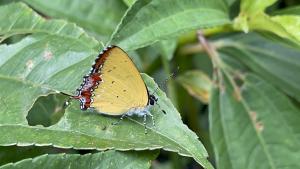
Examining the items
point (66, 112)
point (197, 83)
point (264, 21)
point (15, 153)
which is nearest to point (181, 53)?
point (197, 83)

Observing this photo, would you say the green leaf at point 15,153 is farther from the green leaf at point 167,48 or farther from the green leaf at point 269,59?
the green leaf at point 269,59

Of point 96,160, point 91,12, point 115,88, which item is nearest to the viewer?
point 96,160

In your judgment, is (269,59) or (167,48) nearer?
(167,48)

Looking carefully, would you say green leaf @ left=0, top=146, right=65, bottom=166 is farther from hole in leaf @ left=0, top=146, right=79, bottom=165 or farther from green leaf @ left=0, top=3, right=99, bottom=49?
green leaf @ left=0, top=3, right=99, bottom=49

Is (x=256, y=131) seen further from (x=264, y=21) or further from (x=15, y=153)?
(x=15, y=153)

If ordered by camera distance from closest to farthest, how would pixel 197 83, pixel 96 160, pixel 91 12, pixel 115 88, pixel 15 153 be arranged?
pixel 96 160 → pixel 15 153 → pixel 115 88 → pixel 91 12 → pixel 197 83

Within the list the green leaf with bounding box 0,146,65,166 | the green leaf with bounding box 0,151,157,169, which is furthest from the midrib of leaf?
the green leaf with bounding box 0,146,65,166

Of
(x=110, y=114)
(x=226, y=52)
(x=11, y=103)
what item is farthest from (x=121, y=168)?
(x=226, y=52)

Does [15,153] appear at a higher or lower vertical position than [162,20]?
lower
